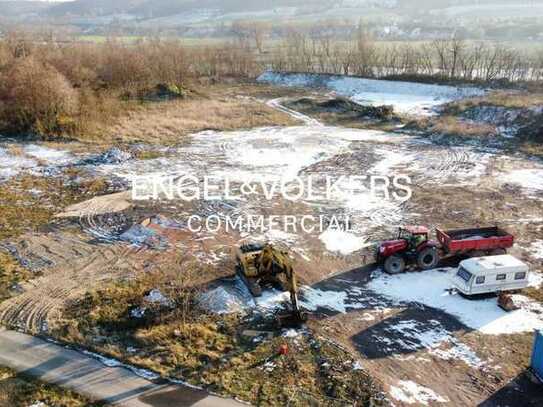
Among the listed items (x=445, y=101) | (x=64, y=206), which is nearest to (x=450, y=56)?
(x=445, y=101)

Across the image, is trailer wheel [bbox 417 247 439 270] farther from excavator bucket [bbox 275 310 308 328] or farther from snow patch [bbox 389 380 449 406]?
snow patch [bbox 389 380 449 406]

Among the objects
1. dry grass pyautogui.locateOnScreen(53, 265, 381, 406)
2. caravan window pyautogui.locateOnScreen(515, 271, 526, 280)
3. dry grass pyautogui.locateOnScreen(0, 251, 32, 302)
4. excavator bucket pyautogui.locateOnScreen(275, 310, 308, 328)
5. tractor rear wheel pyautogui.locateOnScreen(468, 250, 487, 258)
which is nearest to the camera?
dry grass pyautogui.locateOnScreen(53, 265, 381, 406)

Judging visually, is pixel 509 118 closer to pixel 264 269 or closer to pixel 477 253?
pixel 477 253

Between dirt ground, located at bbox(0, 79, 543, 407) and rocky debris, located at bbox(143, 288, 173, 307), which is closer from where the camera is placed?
dirt ground, located at bbox(0, 79, 543, 407)

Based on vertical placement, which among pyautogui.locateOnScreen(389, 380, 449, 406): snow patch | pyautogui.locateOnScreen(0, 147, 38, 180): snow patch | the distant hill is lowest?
pyautogui.locateOnScreen(389, 380, 449, 406): snow patch

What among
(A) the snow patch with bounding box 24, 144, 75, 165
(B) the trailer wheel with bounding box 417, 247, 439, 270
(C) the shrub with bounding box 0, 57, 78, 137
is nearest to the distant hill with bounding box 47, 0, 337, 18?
(C) the shrub with bounding box 0, 57, 78, 137

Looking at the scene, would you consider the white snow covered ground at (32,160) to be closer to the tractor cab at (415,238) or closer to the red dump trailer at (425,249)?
the red dump trailer at (425,249)

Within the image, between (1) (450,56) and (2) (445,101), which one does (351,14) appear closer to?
(1) (450,56)
